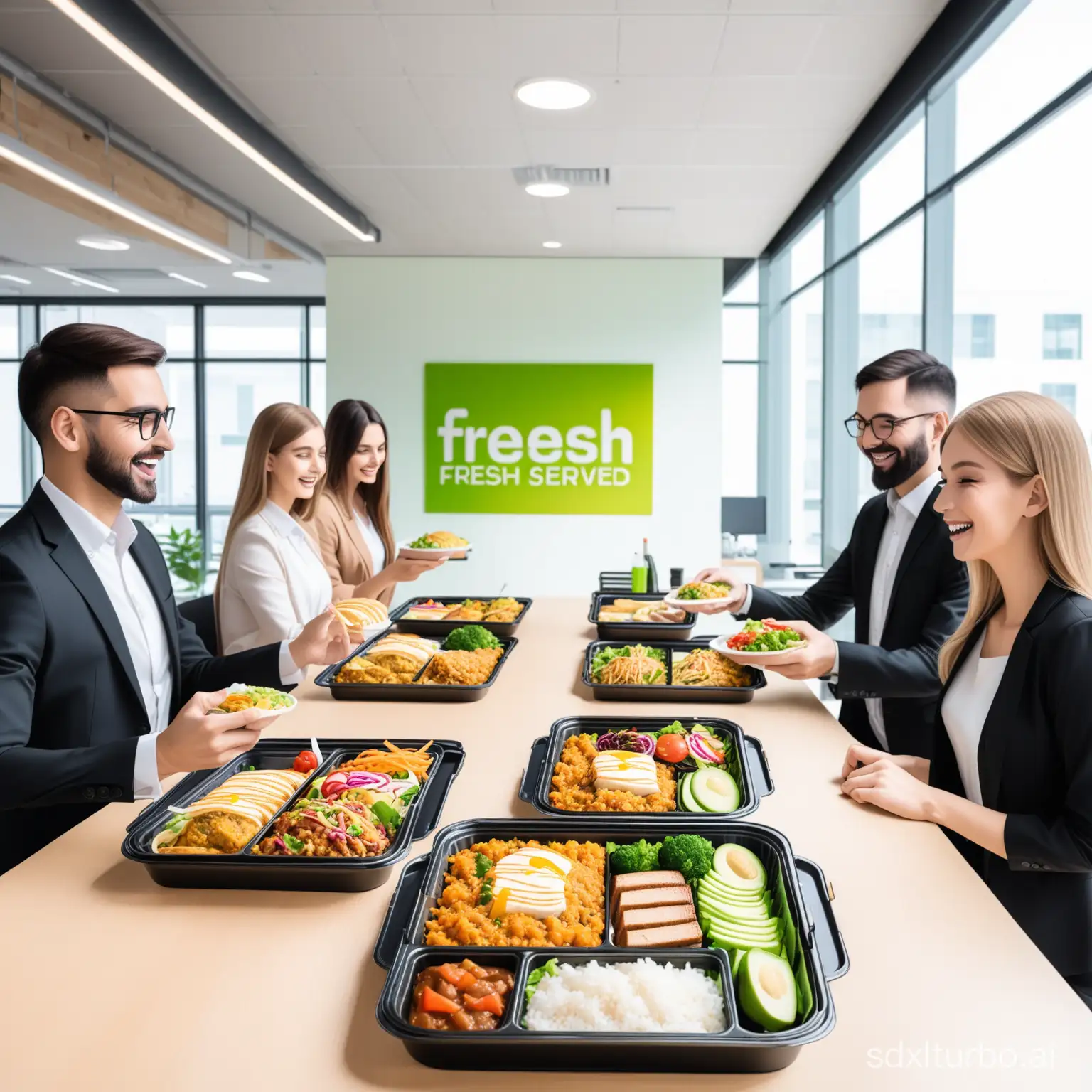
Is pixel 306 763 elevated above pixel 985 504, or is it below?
below

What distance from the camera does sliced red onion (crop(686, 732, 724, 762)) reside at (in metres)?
1.96

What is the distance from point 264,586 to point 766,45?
2895 millimetres

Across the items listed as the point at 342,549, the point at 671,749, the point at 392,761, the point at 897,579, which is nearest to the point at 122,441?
the point at 392,761

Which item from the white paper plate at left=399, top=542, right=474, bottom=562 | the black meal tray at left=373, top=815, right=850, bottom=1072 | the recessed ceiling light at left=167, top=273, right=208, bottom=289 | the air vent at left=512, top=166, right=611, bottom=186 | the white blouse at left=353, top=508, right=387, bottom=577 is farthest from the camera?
the recessed ceiling light at left=167, top=273, right=208, bottom=289

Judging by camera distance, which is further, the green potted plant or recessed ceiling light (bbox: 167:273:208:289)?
the green potted plant

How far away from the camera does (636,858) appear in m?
1.44

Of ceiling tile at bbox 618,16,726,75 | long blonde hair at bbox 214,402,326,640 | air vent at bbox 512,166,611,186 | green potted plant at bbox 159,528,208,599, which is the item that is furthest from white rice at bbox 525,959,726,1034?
green potted plant at bbox 159,528,208,599

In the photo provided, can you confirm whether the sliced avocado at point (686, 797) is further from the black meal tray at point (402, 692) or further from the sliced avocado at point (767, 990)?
the black meal tray at point (402, 692)

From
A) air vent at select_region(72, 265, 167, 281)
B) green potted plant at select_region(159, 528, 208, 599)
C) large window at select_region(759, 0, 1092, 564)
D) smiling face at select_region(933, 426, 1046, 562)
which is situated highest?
air vent at select_region(72, 265, 167, 281)

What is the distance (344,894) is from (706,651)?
1532mm

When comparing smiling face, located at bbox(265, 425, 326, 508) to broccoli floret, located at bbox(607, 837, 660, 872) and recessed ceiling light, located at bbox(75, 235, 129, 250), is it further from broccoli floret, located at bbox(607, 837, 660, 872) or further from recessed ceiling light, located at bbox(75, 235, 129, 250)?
recessed ceiling light, located at bbox(75, 235, 129, 250)

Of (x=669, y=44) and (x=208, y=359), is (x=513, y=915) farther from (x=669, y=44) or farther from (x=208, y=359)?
(x=208, y=359)

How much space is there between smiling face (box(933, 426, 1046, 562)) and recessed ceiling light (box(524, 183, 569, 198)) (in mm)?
4289

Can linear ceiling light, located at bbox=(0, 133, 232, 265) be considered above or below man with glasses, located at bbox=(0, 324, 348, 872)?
above
